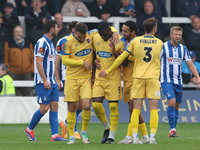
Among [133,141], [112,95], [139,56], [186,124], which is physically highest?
[139,56]

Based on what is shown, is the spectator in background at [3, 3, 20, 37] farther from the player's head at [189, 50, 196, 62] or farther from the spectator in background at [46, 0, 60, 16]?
the player's head at [189, 50, 196, 62]

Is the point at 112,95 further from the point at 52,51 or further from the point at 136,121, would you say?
the point at 52,51

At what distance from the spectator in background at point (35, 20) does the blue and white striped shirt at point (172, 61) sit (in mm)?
5992

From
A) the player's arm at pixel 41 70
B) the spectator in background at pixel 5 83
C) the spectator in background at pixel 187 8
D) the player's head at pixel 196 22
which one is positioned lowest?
the spectator in background at pixel 5 83

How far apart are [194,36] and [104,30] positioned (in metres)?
8.76

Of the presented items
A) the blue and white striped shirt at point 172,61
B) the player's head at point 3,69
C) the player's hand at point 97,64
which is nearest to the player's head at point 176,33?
the blue and white striped shirt at point 172,61

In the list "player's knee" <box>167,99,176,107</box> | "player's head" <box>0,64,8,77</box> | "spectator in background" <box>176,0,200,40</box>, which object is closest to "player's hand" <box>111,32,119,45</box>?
"player's knee" <box>167,99,176,107</box>

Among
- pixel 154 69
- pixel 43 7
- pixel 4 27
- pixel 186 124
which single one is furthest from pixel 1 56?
pixel 154 69

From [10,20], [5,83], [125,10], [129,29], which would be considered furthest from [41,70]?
[125,10]

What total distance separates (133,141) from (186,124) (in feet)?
20.5

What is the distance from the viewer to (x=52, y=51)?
34.0 feet

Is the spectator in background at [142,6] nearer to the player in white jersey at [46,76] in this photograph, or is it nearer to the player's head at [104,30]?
the player in white jersey at [46,76]

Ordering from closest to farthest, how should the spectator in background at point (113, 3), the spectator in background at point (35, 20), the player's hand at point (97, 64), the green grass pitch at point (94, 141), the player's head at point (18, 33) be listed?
the green grass pitch at point (94, 141) < the player's hand at point (97, 64) < the player's head at point (18, 33) < the spectator in background at point (35, 20) < the spectator in background at point (113, 3)

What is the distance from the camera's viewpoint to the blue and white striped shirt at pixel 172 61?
1145 cm
